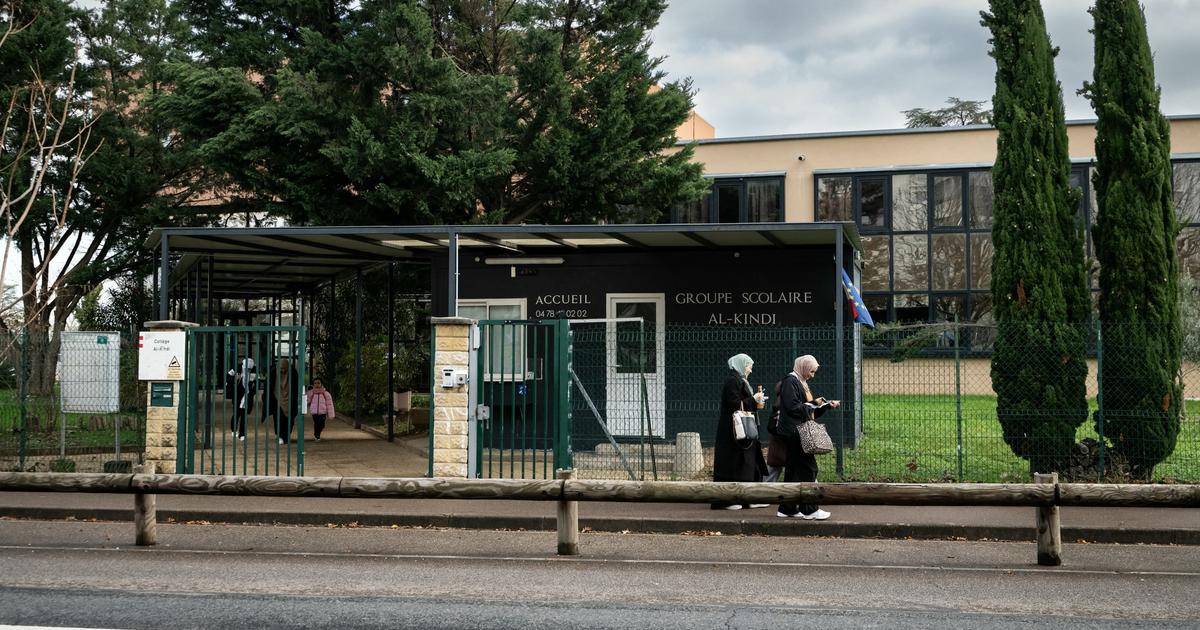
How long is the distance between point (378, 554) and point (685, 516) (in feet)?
10.4

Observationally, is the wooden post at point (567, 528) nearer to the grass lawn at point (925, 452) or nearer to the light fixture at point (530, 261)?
the grass lawn at point (925, 452)

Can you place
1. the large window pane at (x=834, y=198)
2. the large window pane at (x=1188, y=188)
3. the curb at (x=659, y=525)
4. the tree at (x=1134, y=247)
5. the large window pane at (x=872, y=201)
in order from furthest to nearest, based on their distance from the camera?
the large window pane at (x=834, y=198)
the large window pane at (x=872, y=201)
the large window pane at (x=1188, y=188)
the tree at (x=1134, y=247)
the curb at (x=659, y=525)

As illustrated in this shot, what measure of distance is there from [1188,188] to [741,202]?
11610mm

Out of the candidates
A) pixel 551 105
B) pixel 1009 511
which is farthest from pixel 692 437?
pixel 551 105

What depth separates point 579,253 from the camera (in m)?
17.4

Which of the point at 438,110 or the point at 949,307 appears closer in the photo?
the point at 438,110

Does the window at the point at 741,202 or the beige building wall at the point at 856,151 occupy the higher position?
the beige building wall at the point at 856,151

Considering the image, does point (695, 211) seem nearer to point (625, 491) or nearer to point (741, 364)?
point (741, 364)

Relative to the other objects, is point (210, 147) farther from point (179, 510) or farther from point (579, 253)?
point (179, 510)

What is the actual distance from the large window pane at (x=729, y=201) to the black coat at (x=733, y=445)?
21454 millimetres

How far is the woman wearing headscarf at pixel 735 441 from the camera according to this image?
1167 centimetres

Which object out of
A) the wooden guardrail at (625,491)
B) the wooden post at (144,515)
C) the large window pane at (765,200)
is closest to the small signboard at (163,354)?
the wooden guardrail at (625,491)

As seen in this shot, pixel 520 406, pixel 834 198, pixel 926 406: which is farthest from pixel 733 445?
pixel 834 198

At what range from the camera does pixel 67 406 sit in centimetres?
1466
